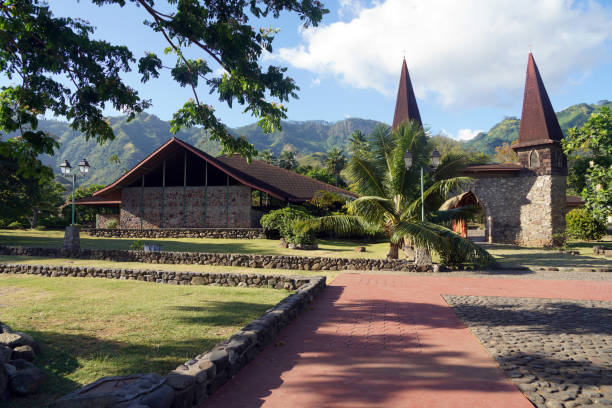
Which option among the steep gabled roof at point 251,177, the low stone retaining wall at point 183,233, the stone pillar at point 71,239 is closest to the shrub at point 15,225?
the steep gabled roof at point 251,177

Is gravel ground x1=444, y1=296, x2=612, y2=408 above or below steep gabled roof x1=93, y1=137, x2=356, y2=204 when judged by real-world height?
below

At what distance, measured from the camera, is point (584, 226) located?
91.1ft

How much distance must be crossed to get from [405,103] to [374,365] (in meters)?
28.4

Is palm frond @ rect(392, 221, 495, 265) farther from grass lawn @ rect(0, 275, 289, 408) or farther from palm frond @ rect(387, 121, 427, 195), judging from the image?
grass lawn @ rect(0, 275, 289, 408)

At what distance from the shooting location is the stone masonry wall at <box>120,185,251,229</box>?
26469 millimetres

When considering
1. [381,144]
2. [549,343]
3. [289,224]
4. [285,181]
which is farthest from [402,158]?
[285,181]

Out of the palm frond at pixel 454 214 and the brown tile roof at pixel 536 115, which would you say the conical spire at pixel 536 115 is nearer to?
the brown tile roof at pixel 536 115

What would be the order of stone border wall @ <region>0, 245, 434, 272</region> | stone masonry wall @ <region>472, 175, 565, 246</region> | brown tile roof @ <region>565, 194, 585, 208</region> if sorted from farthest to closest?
brown tile roof @ <region>565, 194, 585, 208</region>
stone masonry wall @ <region>472, 175, 565, 246</region>
stone border wall @ <region>0, 245, 434, 272</region>

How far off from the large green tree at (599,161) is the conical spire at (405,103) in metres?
11.3

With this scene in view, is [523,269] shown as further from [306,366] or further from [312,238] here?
[306,366]

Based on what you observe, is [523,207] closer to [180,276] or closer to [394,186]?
[394,186]

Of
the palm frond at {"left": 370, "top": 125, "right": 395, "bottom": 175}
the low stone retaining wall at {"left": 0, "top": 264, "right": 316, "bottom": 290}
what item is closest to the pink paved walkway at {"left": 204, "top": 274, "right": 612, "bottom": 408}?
the low stone retaining wall at {"left": 0, "top": 264, "right": 316, "bottom": 290}

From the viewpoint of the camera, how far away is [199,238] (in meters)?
25.2

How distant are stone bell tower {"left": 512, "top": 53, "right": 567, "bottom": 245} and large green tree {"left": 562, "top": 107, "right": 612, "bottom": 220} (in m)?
3.94
